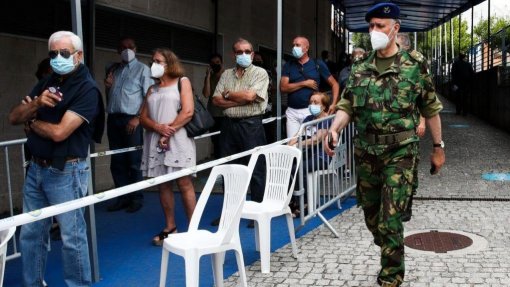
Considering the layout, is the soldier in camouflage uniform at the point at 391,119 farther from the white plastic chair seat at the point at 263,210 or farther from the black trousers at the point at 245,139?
the black trousers at the point at 245,139

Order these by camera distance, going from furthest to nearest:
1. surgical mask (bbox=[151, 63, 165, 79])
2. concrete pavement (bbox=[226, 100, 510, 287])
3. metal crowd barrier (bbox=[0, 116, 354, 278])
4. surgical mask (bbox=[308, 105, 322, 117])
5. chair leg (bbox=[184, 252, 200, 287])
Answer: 1. surgical mask (bbox=[308, 105, 322, 117])
2. surgical mask (bbox=[151, 63, 165, 79])
3. concrete pavement (bbox=[226, 100, 510, 287])
4. chair leg (bbox=[184, 252, 200, 287])
5. metal crowd barrier (bbox=[0, 116, 354, 278])

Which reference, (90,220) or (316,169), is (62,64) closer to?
(90,220)

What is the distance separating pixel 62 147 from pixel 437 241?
3.52 meters

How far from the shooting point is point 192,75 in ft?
36.0

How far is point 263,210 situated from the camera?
4.80 m

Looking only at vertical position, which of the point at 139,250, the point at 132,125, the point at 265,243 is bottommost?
the point at 139,250

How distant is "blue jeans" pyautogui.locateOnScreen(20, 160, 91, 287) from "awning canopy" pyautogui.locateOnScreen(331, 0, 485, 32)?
39.4 feet

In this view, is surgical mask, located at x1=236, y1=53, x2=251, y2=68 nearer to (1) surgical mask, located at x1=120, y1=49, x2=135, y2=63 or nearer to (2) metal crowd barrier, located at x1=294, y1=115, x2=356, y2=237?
(2) metal crowd barrier, located at x1=294, y1=115, x2=356, y2=237

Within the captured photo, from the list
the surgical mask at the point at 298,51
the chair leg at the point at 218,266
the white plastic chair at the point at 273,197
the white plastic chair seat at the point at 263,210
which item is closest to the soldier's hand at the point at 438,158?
the white plastic chair at the point at 273,197

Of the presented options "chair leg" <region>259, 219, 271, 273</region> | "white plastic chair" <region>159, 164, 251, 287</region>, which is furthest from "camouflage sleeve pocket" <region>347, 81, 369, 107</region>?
"chair leg" <region>259, 219, 271, 273</region>

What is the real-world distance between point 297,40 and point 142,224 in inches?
103

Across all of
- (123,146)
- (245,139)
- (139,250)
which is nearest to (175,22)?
(123,146)

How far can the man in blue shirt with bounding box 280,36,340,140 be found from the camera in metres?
6.57

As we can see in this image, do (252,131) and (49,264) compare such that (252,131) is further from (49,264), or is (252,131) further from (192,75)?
(192,75)
